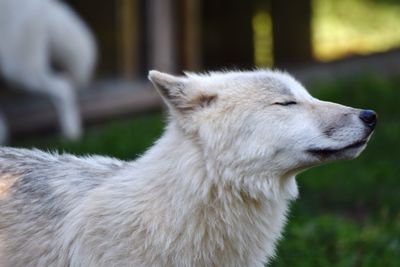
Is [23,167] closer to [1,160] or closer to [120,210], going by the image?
[1,160]

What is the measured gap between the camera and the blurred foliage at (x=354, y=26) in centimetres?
1437

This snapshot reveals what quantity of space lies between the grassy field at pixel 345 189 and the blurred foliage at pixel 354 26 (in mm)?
4065

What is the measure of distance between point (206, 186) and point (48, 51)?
608 cm

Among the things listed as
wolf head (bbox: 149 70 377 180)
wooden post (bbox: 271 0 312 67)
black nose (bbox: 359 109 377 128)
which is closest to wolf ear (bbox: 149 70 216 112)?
wolf head (bbox: 149 70 377 180)

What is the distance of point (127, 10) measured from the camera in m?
10.8

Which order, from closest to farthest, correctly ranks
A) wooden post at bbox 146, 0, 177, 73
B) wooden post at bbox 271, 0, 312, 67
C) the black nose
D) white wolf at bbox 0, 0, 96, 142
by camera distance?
the black nose < white wolf at bbox 0, 0, 96, 142 < wooden post at bbox 146, 0, 177, 73 < wooden post at bbox 271, 0, 312, 67

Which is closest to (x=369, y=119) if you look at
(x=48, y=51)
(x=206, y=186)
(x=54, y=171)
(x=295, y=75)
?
(x=206, y=186)

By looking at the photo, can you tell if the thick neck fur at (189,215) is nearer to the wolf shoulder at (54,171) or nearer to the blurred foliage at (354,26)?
the wolf shoulder at (54,171)

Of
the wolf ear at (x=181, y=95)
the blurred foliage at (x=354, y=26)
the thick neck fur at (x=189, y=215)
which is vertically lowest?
the blurred foliage at (x=354, y=26)

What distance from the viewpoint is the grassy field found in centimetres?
550

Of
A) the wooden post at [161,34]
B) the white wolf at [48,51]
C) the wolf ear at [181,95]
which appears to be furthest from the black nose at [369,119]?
the wooden post at [161,34]

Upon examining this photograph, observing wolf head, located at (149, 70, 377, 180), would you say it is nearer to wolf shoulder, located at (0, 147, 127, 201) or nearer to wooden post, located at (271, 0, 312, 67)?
wolf shoulder, located at (0, 147, 127, 201)

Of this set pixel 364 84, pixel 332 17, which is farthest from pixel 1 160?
pixel 332 17

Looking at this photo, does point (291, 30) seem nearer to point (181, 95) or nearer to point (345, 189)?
point (345, 189)
